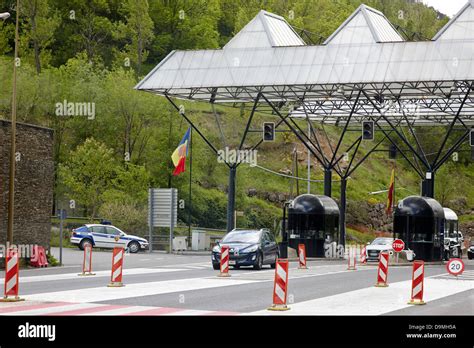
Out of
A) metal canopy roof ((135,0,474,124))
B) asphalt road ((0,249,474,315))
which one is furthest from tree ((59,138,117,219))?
asphalt road ((0,249,474,315))

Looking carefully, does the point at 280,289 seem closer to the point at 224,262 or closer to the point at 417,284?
the point at 417,284

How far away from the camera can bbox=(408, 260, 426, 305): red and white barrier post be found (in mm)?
22047

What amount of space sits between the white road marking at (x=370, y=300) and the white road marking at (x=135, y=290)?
167 inches

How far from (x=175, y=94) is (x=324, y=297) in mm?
30294

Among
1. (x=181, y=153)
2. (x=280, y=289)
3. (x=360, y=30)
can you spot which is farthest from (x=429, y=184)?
(x=280, y=289)

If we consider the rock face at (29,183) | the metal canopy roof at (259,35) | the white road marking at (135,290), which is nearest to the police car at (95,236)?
the metal canopy roof at (259,35)

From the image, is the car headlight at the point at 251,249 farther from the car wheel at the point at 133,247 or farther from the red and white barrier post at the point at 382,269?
the car wheel at the point at 133,247

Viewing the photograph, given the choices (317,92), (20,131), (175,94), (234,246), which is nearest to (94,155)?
(175,94)

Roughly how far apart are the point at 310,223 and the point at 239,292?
2574cm

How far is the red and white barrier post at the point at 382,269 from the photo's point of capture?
27.7 meters

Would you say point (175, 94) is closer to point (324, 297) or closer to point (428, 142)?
point (324, 297)

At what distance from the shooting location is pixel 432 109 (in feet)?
200
